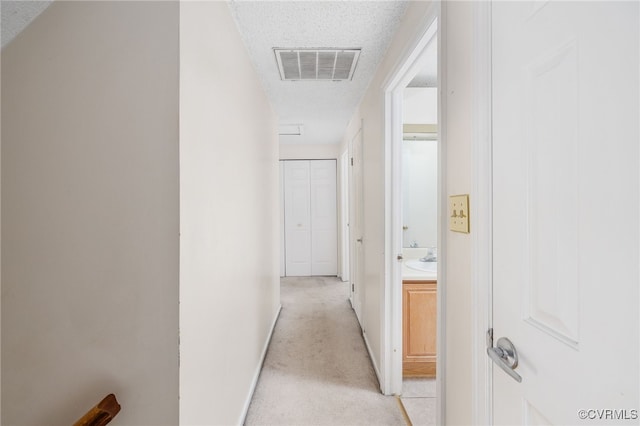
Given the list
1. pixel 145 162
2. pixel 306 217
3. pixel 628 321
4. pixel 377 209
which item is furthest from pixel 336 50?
pixel 306 217

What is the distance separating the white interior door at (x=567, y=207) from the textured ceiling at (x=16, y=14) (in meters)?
1.43

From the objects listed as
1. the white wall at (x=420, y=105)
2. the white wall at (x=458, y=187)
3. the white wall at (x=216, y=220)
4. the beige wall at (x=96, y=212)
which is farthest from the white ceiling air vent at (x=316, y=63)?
the beige wall at (x=96, y=212)

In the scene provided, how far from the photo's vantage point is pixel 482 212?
833mm

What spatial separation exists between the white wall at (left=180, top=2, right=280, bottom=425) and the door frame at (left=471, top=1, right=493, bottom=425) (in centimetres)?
94

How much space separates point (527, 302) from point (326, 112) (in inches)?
117

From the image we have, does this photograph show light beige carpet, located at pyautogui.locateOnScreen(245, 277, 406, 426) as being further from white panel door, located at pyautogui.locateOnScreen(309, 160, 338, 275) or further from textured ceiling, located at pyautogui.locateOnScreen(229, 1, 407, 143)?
textured ceiling, located at pyautogui.locateOnScreen(229, 1, 407, 143)

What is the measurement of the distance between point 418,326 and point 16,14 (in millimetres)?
2501

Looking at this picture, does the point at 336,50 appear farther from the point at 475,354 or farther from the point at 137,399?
the point at 137,399

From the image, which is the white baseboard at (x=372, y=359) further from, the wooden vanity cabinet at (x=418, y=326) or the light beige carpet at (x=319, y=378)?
the wooden vanity cabinet at (x=418, y=326)

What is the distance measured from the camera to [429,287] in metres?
1.99

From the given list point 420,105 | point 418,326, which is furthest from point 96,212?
point 420,105

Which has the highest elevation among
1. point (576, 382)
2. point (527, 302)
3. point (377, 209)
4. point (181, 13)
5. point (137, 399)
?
point (181, 13)

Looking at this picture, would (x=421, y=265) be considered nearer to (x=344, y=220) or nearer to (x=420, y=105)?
(x=420, y=105)

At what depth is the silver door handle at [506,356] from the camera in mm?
703
